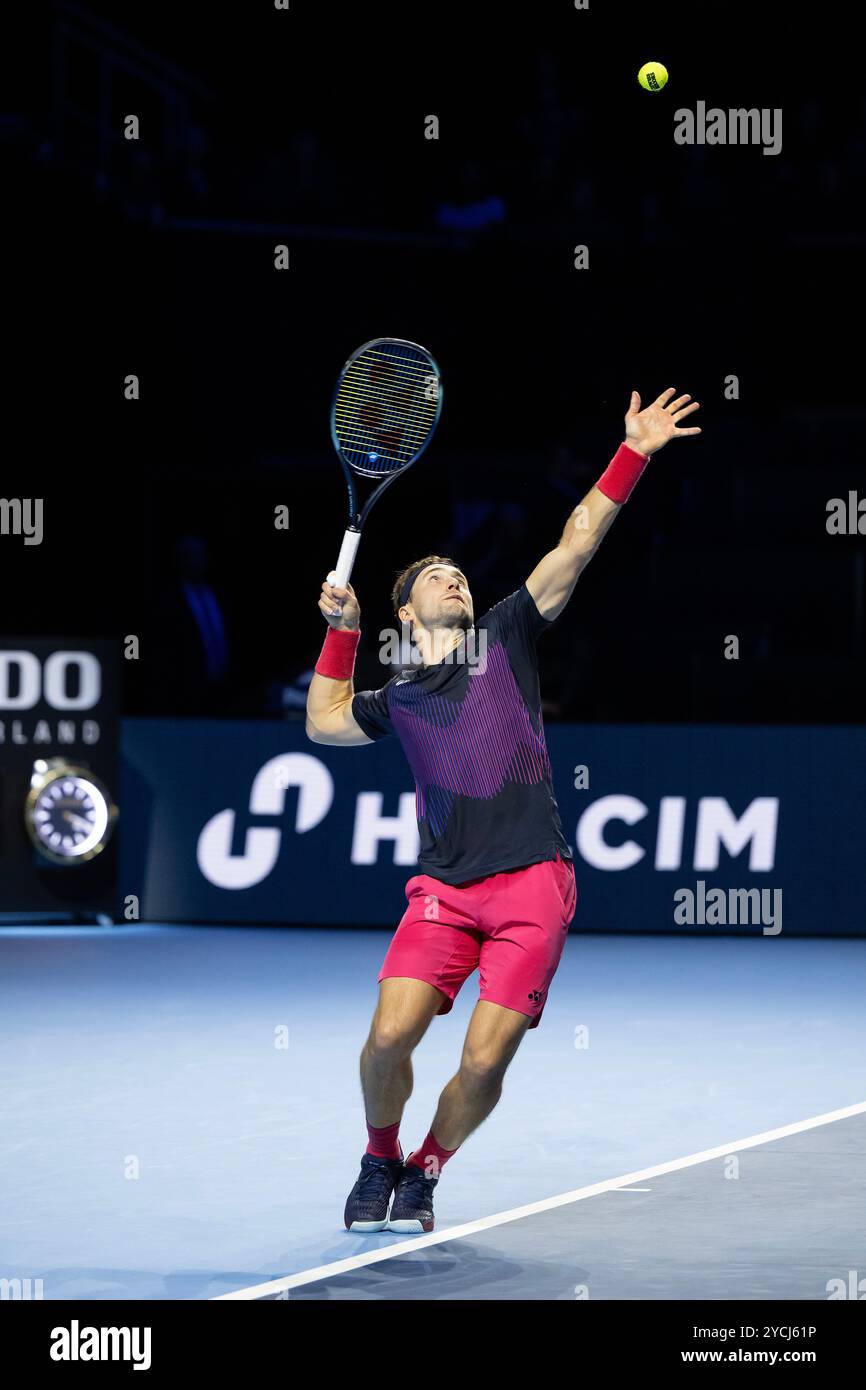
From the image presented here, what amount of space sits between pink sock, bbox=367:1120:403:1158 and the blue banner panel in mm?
7234

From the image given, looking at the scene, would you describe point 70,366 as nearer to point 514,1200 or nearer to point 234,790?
point 234,790

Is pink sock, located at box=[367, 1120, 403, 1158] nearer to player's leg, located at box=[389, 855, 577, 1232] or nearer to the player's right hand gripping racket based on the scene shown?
player's leg, located at box=[389, 855, 577, 1232]

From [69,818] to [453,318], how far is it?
5.70m

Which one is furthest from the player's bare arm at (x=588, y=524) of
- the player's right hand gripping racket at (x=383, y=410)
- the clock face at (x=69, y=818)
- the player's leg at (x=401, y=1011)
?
the clock face at (x=69, y=818)

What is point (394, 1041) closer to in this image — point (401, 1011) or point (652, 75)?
point (401, 1011)

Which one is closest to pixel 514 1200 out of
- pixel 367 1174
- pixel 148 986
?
pixel 367 1174

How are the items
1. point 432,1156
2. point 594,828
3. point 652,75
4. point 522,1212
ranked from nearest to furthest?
point 432,1156 → point 522,1212 → point 594,828 → point 652,75

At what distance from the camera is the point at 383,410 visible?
23.0 ft

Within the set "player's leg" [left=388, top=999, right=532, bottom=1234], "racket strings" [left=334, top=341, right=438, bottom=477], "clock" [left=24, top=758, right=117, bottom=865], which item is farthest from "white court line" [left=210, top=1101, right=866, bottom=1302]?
"clock" [left=24, top=758, right=117, bottom=865]

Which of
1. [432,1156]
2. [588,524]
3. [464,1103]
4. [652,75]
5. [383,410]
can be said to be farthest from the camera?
[652,75]

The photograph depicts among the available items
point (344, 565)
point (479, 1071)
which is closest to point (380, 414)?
point (344, 565)

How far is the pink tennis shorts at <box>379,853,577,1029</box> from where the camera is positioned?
592 centimetres

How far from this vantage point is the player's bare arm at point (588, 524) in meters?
5.87

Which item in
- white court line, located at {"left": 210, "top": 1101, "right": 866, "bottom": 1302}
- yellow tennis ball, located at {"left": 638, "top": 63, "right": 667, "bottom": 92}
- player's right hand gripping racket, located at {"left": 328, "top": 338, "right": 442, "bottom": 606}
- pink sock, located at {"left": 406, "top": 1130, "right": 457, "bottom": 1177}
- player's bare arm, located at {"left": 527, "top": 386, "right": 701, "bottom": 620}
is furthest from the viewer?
yellow tennis ball, located at {"left": 638, "top": 63, "right": 667, "bottom": 92}
